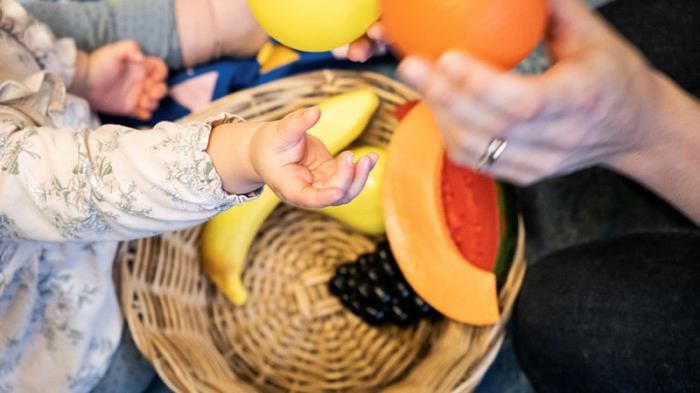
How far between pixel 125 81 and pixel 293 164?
20.1 inches

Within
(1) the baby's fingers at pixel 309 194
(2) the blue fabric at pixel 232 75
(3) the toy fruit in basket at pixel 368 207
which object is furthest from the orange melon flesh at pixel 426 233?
(1) the baby's fingers at pixel 309 194

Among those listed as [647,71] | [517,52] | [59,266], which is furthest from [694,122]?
[59,266]

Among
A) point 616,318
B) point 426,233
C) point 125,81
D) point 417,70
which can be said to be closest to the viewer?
point 417,70

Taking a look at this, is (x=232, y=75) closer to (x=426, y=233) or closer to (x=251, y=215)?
(x=251, y=215)

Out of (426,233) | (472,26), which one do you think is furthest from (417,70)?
(426,233)

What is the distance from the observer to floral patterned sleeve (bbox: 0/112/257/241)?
556 millimetres

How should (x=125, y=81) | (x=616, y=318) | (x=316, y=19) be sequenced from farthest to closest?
(x=125, y=81) < (x=616, y=318) < (x=316, y=19)

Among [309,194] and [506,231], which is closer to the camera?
[309,194]

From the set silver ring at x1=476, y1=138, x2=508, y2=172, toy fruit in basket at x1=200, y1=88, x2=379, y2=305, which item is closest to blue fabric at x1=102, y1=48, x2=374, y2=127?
toy fruit in basket at x1=200, y1=88, x2=379, y2=305

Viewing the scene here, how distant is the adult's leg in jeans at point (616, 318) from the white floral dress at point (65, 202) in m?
0.37

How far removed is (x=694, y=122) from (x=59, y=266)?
0.66m

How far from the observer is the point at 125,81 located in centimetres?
91

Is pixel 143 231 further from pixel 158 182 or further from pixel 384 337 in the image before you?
pixel 384 337

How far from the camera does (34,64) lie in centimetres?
76
